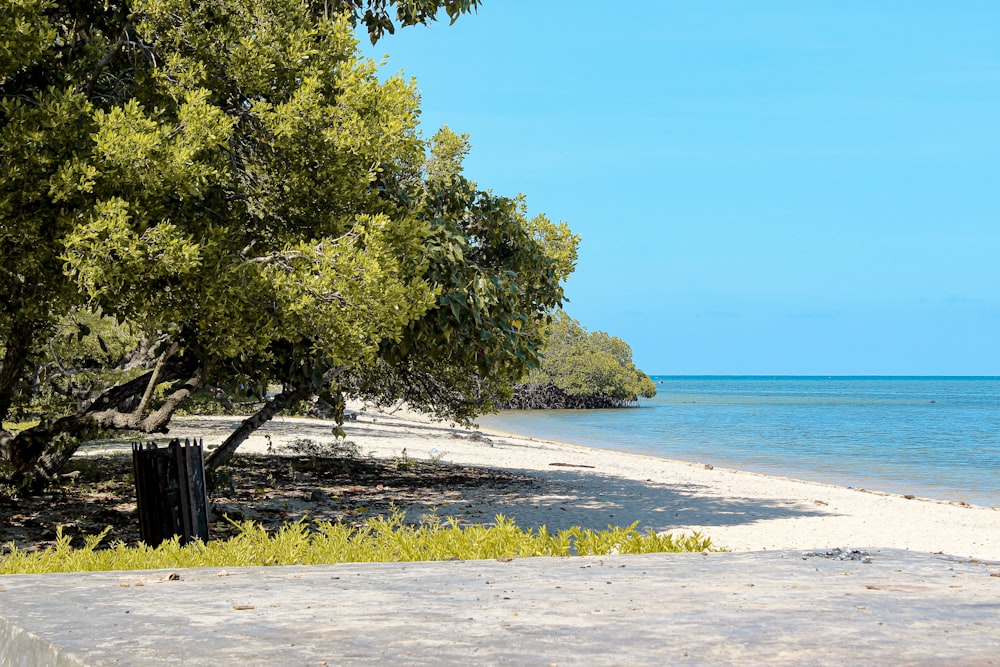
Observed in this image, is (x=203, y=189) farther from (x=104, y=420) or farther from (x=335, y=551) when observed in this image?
(x=335, y=551)

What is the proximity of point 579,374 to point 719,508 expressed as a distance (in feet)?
219

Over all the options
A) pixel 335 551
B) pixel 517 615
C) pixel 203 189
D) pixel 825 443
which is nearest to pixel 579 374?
pixel 825 443

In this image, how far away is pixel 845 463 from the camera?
118 feet

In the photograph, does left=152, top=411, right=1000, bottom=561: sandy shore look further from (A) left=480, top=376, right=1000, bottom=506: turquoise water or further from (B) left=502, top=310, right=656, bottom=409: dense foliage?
(B) left=502, top=310, right=656, bottom=409: dense foliage

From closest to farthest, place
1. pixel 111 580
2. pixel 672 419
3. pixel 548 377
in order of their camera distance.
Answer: pixel 111 580, pixel 672 419, pixel 548 377

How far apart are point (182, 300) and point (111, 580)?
419 cm

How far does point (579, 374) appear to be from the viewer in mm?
83938

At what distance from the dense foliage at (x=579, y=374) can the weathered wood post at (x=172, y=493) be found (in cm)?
7072

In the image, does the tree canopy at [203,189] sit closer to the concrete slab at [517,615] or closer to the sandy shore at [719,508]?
the concrete slab at [517,615]

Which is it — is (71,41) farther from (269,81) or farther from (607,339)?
(607,339)

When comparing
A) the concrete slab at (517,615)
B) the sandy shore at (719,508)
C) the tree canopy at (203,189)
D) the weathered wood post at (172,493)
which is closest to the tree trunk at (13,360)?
the tree canopy at (203,189)

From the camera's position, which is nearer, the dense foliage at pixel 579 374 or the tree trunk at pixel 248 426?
the tree trunk at pixel 248 426

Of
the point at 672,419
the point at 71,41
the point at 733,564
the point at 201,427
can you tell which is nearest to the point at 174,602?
the point at 733,564

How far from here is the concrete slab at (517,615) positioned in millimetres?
3764
